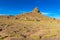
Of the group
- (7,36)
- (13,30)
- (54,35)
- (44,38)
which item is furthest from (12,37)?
(54,35)

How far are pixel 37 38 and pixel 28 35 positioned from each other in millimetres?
3713

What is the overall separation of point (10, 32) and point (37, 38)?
24.0ft

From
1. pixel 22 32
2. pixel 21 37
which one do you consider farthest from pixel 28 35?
pixel 21 37

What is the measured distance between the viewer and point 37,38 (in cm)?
4338

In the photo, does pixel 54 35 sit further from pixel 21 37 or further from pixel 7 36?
pixel 7 36

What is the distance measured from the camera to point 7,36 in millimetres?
40781

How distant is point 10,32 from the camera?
43.4 meters

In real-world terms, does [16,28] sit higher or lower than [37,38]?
higher

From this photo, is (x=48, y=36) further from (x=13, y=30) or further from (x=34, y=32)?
(x=13, y=30)

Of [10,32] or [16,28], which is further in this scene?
[16,28]

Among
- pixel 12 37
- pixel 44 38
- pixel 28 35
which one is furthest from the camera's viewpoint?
pixel 28 35

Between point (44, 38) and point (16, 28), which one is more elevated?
point (16, 28)

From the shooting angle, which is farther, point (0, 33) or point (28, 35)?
point (28, 35)

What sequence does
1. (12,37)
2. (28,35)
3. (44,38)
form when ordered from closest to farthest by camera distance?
(12,37) → (44,38) → (28,35)
